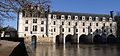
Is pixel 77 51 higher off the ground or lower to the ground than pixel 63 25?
lower

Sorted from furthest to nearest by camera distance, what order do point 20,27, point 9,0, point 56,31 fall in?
point 56,31 < point 20,27 < point 9,0

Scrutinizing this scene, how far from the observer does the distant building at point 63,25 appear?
81750mm

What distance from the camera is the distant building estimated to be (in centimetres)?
8175

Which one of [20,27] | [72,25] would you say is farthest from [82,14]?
[20,27]

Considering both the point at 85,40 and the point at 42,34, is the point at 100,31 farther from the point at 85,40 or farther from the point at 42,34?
the point at 42,34

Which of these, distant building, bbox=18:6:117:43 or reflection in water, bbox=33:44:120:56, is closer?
reflection in water, bbox=33:44:120:56

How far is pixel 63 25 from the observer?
8694cm

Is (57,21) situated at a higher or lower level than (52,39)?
higher

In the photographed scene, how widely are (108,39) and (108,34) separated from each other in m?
1.95

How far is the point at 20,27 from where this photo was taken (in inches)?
3152

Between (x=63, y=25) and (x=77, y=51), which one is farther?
(x=63, y=25)

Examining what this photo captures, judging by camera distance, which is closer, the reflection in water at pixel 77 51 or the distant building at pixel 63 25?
the reflection in water at pixel 77 51

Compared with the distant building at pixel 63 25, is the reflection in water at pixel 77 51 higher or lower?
lower

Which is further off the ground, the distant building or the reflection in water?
the distant building
